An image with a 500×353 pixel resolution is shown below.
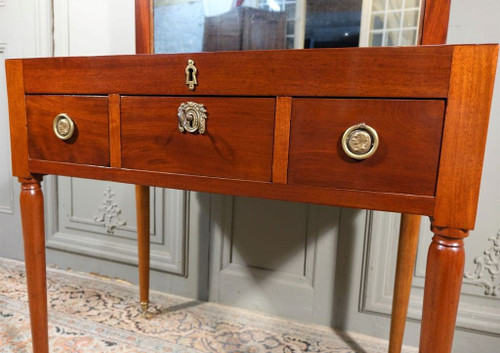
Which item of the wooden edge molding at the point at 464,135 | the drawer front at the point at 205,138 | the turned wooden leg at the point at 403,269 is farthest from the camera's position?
the turned wooden leg at the point at 403,269

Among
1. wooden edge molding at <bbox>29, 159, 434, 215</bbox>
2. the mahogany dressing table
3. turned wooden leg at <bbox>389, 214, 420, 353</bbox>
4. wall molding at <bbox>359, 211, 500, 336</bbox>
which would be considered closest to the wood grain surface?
the mahogany dressing table

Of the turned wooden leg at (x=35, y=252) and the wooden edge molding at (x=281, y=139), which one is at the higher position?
the wooden edge molding at (x=281, y=139)

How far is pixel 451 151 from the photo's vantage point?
0.41 meters

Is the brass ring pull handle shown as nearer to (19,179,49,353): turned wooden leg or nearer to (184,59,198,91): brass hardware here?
(184,59,198,91): brass hardware

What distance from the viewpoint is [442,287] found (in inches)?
16.8

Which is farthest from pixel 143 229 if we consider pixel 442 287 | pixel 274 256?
pixel 442 287

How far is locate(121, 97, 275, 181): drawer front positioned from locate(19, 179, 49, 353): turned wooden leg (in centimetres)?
21

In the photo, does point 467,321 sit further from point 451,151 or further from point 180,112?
point 180,112

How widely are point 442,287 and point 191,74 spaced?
419 millimetres

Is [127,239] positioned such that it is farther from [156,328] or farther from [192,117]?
[192,117]

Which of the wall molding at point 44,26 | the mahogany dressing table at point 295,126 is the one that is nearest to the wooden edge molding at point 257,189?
the mahogany dressing table at point 295,126

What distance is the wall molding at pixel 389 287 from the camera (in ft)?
2.83

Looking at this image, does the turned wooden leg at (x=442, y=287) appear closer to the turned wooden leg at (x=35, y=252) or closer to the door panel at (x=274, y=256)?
the door panel at (x=274, y=256)

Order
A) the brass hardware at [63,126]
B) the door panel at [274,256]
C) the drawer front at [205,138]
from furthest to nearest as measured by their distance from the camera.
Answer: the door panel at [274,256]
the brass hardware at [63,126]
the drawer front at [205,138]
